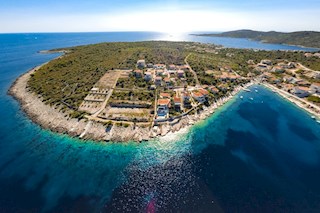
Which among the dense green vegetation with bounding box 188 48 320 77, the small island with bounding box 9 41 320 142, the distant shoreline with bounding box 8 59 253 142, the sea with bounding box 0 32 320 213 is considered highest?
the dense green vegetation with bounding box 188 48 320 77

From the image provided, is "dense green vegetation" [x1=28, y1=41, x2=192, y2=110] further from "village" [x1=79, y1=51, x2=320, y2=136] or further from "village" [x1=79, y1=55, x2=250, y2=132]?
"village" [x1=79, y1=51, x2=320, y2=136]

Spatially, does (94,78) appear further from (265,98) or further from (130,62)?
Answer: (265,98)

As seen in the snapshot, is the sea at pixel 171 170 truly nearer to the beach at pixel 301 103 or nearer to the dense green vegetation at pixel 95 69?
the beach at pixel 301 103

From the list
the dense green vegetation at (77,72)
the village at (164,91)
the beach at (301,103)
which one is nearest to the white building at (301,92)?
the village at (164,91)

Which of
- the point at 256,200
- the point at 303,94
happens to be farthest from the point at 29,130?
the point at 303,94

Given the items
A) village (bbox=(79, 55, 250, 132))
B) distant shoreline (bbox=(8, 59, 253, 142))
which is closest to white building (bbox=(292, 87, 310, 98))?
village (bbox=(79, 55, 250, 132))
